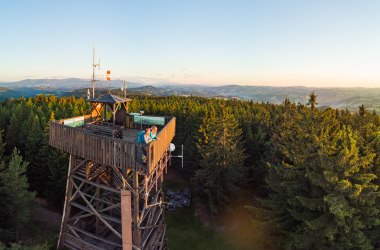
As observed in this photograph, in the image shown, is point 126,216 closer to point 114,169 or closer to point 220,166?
point 114,169

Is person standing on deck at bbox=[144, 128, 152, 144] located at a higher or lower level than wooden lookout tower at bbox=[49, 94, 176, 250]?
higher

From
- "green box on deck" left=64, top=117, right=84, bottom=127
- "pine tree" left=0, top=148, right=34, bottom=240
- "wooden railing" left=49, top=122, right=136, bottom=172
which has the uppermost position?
"green box on deck" left=64, top=117, right=84, bottom=127

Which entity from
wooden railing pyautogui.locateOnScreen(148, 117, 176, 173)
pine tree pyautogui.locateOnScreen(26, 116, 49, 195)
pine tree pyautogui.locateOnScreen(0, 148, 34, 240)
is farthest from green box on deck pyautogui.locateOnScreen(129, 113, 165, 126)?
pine tree pyautogui.locateOnScreen(26, 116, 49, 195)

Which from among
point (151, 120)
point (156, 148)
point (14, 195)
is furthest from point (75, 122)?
point (14, 195)

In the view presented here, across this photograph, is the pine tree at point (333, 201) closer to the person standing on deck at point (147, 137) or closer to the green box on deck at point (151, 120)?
the person standing on deck at point (147, 137)

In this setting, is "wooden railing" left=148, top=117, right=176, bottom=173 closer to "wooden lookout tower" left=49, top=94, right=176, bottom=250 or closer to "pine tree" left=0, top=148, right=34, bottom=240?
"wooden lookout tower" left=49, top=94, right=176, bottom=250

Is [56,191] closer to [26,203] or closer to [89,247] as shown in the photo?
[26,203]
